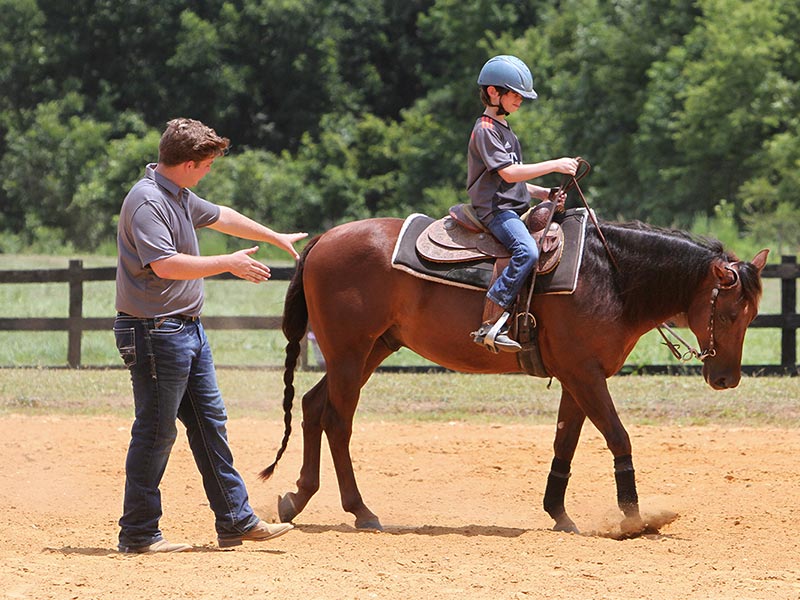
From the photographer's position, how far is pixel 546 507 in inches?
280

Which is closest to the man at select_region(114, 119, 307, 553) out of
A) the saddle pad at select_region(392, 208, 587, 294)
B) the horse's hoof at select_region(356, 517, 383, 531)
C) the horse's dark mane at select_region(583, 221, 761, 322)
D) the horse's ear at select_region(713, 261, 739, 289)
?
the horse's hoof at select_region(356, 517, 383, 531)

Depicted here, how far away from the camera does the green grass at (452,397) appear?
11.4m

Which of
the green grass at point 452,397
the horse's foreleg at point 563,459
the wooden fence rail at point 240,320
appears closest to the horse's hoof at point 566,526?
the horse's foreleg at point 563,459

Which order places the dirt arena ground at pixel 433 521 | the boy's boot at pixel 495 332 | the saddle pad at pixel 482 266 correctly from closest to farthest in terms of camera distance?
the dirt arena ground at pixel 433 521 < the boy's boot at pixel 495 332 < the saddle pad at pixel 482 266

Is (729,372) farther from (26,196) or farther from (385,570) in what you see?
(26,196)

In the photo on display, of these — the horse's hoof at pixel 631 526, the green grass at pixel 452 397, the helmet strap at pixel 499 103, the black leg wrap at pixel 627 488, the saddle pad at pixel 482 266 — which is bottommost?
the green grass at pixel 452 397

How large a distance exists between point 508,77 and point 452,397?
19.9ft

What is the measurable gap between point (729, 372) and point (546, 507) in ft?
4.58

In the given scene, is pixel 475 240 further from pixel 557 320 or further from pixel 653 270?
pixel 653 270

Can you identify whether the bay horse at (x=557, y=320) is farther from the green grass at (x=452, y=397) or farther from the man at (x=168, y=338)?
the green grass at (x=452, y=397)

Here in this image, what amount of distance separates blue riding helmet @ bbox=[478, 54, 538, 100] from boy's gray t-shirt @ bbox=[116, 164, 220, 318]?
2.07 meters

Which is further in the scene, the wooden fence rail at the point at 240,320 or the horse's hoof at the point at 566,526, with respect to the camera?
the wooden fence rail at the point at 240,320

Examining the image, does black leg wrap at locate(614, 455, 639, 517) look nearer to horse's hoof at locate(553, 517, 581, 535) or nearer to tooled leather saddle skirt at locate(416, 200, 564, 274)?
horse's hoof at locate(553, 517, 581, 535)

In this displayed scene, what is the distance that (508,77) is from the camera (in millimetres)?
6848
